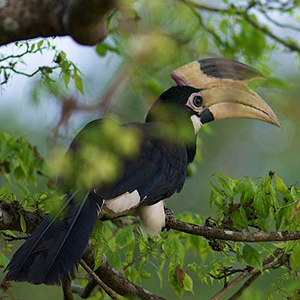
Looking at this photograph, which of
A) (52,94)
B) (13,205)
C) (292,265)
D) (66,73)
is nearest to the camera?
(52,94)

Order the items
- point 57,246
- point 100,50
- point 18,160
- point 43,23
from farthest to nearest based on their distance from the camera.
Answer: point 100,50, point 18,160, point 43,23, point 57,246

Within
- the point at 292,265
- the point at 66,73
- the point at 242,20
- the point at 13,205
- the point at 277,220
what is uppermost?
the point at 66,73

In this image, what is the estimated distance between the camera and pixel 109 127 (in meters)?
1.31

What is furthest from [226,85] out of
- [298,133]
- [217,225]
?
[298,133]

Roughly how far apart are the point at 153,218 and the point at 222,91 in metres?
0.70

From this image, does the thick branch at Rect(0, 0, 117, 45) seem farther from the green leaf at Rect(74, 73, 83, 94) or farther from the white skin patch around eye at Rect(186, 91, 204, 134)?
the white skin patch around eye at Rect(186, 91, 204, 134)

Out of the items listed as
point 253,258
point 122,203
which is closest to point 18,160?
point 122,203

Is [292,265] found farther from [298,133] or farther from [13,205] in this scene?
[13,205]

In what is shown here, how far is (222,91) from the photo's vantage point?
2605 millimetres

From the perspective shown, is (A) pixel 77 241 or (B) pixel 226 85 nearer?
(A) pixel 77 241

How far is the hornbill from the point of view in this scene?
1620mm

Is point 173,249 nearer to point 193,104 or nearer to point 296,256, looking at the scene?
point 296,256

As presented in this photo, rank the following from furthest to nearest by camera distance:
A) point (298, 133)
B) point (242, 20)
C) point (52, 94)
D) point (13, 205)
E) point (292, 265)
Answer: point (242, 20)
point (292, 265)
point (13, 205)
point (298, 133)
point (52, 94)

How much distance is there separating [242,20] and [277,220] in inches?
40.0
